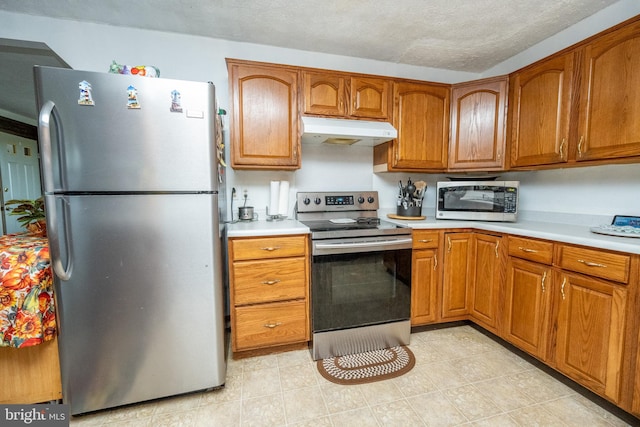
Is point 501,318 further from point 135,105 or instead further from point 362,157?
point 135,105

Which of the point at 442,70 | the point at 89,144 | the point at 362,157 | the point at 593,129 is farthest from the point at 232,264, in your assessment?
the point at 442,70

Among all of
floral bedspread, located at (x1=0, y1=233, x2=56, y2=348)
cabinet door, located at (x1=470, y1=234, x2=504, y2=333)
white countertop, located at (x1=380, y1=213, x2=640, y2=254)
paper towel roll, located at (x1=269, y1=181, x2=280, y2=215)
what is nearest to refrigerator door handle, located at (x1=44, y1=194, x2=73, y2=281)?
floral bedspread, located at (x1=0, y1=233, x2=56, y2=348)

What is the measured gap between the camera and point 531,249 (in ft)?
5.55

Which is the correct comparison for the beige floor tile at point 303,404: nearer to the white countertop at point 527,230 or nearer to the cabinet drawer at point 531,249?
the white countertop at point 527,230

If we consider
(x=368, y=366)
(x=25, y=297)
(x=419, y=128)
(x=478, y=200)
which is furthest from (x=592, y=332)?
(x=25, y=297)

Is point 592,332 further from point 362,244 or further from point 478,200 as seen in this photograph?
point 362,244

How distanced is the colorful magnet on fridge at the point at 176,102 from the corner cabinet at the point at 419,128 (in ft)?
5.25

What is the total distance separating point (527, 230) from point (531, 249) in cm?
12

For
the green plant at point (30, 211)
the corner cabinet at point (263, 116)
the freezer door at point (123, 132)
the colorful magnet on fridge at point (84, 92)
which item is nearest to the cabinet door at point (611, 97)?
the corner cabinet at point (263, 116)

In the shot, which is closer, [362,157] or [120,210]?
[120,210]

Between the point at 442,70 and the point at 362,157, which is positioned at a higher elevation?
the point at 442,70

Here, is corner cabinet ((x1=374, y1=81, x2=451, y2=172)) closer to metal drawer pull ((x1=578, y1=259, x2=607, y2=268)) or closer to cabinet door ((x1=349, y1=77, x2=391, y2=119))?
cabinet door ((x1=349, y1=77, x2=391, y2=119))

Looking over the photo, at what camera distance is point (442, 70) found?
8.78 feet

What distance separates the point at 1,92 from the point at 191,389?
7.55ft
